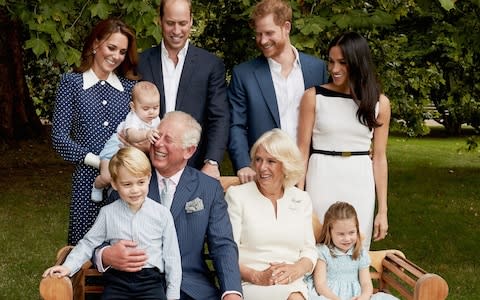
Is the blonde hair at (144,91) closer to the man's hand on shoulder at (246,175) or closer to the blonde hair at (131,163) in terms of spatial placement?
the blonde hair at (131,163)

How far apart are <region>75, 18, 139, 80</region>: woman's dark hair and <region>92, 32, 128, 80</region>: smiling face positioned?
0.8 inches

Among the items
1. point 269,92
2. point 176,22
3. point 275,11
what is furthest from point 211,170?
point 275,11

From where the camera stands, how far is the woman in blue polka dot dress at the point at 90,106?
14.1ft

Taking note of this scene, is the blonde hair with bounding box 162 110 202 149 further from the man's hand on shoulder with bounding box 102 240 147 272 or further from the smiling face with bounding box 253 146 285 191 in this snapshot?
the man's hand on shoulder with bounding box 102 240 147 272

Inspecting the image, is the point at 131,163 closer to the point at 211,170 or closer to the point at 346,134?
the point at 211,170

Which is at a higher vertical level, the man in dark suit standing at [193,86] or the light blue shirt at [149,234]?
the man in dark suit standing at [193,86]

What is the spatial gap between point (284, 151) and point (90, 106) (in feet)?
3.40

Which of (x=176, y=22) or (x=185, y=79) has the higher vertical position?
(x=176, y=22)

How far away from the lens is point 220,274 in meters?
3.95

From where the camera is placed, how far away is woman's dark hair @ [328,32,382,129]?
4355 mm

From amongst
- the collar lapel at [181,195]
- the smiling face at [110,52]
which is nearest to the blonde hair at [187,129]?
the collar lapel at [181,195]

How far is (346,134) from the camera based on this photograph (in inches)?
178

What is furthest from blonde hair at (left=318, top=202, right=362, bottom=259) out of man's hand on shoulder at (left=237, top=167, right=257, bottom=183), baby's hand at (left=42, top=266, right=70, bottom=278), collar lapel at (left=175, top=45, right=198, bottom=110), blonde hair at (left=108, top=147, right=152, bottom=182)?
baby's hand at (left=42, top=266, right=70, bottom=278)

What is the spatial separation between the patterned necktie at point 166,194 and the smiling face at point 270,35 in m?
0.99
